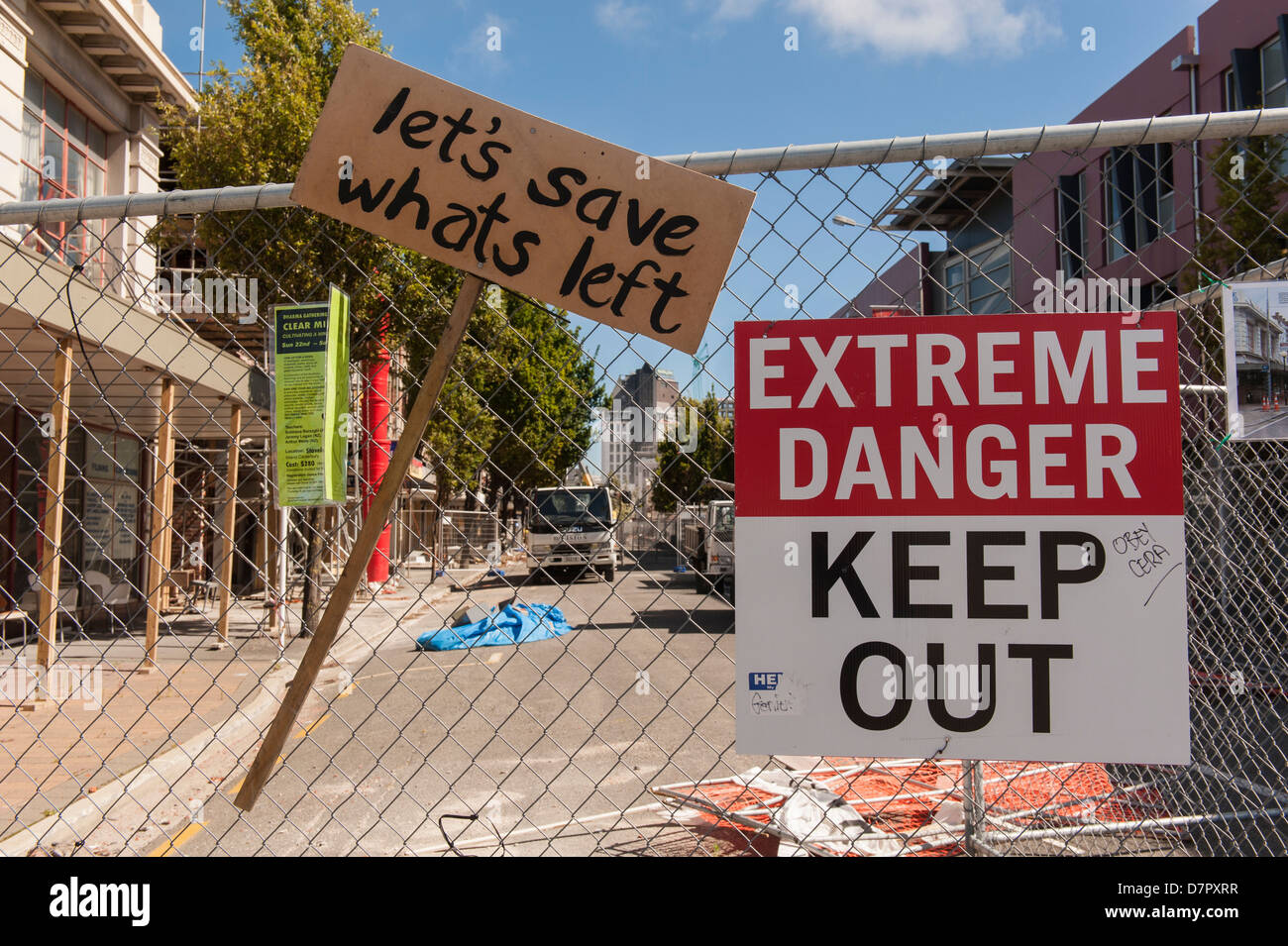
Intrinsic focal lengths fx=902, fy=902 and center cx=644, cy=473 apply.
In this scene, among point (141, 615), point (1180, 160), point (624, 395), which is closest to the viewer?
point (624, 395)

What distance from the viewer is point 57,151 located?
13523 millimetres

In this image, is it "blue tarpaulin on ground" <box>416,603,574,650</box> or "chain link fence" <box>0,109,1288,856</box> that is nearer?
"chain link fence" <box>0,109,1288,856</box>

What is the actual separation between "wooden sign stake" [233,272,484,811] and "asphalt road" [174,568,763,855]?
0.30 m

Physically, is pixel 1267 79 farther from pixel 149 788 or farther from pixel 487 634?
pixel 149 788

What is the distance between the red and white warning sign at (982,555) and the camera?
1979mm

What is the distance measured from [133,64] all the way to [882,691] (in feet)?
56.1

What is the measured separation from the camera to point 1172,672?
1971 mm

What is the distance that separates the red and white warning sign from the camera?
1.98 metres

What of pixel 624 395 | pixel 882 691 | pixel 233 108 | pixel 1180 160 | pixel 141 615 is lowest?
pixel 141 615

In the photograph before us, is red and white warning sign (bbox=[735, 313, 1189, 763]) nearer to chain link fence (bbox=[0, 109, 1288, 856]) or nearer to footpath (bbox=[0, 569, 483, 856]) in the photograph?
chain link fence (bbox=[0, 109, 1288, 856])

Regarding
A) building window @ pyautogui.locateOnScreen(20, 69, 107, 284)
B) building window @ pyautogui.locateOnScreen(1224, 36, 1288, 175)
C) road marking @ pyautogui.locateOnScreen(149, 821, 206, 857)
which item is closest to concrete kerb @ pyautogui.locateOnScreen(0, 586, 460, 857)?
road marking @ pyautogui.locateOnScreen(149, 821, 206, 857)

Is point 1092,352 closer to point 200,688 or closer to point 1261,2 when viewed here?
point 200,688
